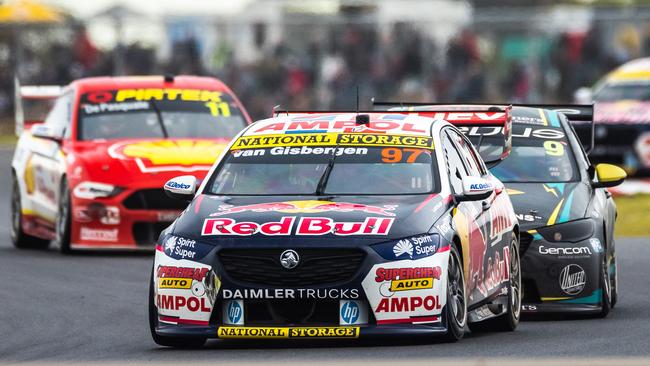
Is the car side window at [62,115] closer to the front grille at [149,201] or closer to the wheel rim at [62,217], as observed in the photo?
the wheel rim at [62,217]

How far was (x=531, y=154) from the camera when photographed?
12.7 meters

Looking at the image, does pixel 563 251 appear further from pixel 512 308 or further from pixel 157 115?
pixel 157 115

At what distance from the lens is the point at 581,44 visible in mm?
30516

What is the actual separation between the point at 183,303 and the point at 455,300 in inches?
54.7

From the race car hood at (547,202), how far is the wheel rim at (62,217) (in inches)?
200

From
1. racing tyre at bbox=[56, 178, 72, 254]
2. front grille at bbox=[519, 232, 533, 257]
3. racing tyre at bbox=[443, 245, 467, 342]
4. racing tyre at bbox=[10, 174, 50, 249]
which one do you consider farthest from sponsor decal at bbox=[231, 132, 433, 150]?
racing tyre at bbox=[10, 174, 50, 249]

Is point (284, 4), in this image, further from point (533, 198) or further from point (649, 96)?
point (533, 198)

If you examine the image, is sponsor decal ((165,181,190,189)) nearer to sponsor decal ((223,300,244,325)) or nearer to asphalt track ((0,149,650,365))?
asphalt track ((0,149,650,365))

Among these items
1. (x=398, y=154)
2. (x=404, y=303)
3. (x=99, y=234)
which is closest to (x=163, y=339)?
(x=404, y=303)

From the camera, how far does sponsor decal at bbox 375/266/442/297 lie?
8781mm

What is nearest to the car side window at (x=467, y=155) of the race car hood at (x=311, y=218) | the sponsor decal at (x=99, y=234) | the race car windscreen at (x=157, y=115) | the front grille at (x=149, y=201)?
the race car hood at (x=311, y=218)

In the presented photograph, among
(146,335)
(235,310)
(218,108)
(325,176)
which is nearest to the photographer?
(235,310)

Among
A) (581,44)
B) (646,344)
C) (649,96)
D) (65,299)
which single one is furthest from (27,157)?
(581,44)

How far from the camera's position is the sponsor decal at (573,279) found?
11.6 m
